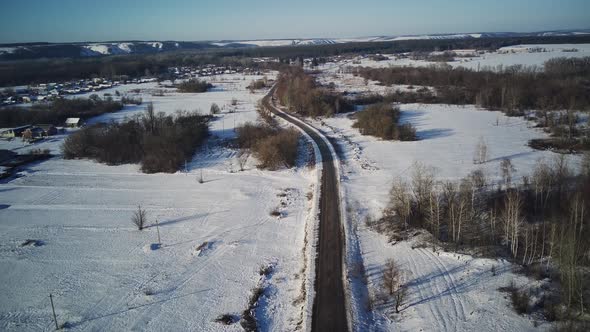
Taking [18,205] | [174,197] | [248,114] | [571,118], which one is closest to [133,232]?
[174,197]

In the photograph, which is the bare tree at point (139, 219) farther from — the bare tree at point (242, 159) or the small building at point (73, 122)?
the small building at point (73, 122)

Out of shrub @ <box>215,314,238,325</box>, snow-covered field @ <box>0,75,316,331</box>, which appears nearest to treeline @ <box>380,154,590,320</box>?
snow-covered field @ <box>0,75,316,331</box>

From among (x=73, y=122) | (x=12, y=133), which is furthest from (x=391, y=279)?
(x=73, y=122)

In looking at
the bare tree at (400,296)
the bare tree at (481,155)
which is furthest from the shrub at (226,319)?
the bare tree at (481,155)

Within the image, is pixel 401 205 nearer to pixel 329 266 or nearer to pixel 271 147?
pixel 329 266

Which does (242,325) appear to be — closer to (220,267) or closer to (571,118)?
(220,267)

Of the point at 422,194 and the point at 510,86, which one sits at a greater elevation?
the point at 510,86

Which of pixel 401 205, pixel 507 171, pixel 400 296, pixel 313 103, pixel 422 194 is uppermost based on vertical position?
pixel 313 103
